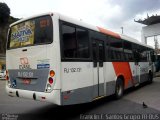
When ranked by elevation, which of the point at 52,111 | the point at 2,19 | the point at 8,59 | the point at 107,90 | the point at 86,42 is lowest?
the point at 52,111

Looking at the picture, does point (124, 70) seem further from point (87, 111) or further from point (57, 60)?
point (57, 60)

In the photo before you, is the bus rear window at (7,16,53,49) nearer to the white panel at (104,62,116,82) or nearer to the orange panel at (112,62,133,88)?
the white panel at (104,62,116,82)

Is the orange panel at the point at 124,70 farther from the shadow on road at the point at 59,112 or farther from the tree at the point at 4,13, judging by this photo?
the tree at the point at 4,13

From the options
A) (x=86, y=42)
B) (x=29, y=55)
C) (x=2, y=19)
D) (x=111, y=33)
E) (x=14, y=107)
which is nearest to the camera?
(x=29, y=55)

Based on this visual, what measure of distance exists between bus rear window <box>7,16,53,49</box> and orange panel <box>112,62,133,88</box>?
13.6 feet

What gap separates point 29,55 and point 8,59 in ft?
4.08

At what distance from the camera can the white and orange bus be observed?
7.29 m

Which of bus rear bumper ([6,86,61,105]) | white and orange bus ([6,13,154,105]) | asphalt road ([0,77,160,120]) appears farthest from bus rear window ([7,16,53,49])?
asphalt road ([0,77,160,120])

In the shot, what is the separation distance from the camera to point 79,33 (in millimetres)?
8297

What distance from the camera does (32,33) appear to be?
7980 millimetres

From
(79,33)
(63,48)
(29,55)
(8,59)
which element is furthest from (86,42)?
(8,59)

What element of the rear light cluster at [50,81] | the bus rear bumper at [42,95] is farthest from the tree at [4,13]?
the rear light cluster at [50,81]

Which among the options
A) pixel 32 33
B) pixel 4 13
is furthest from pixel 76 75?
pixel 4 13

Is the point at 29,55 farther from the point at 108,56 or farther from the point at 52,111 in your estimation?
the point at 108,56
